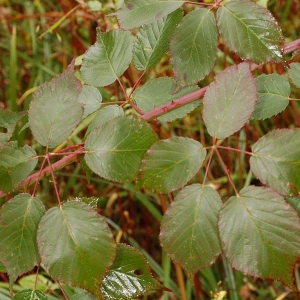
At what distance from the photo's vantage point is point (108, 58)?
2.20 ft

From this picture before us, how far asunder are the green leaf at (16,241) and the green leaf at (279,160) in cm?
28

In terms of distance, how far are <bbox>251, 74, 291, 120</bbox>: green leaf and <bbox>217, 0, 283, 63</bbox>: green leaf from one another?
0.30 ft

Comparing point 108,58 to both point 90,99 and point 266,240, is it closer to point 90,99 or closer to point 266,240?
point 90,99

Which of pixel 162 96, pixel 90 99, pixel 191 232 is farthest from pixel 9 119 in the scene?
pixel 191 232

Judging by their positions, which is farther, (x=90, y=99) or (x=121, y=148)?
(x=90, y=99)

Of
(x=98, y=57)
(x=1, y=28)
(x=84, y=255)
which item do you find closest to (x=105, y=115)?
(x=98, y=57)

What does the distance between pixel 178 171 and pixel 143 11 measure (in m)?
0.22

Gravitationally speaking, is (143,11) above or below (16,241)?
above

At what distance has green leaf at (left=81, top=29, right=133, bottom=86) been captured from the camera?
66 cm

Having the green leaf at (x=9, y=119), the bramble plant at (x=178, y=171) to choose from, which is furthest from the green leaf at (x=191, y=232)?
the green leaf at (x=9, y=119)

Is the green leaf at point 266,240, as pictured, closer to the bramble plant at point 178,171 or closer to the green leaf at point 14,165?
the bramble plant at point 178,171

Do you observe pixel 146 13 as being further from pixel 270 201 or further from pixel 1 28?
pixel 1 28

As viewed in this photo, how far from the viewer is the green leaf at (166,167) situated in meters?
0.52

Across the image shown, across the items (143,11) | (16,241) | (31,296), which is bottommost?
(31,296)
